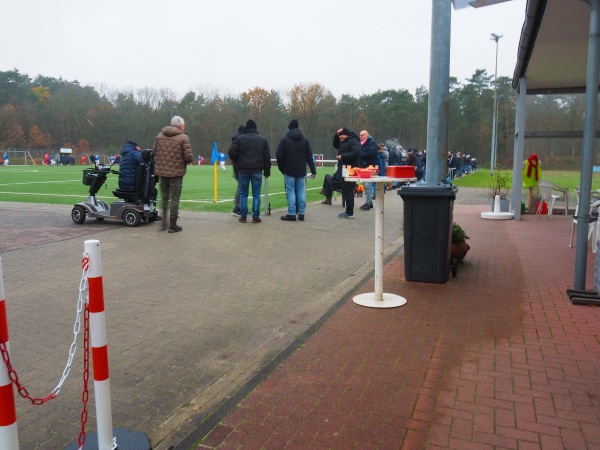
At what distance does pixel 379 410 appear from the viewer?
3316mm

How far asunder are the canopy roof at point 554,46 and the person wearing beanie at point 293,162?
15.9 ft

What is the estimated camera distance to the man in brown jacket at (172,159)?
388 inches

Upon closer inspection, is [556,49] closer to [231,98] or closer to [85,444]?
[85,444]

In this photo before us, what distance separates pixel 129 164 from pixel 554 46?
850cm

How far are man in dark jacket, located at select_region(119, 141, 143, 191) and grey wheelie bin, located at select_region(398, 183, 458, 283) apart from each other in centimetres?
619

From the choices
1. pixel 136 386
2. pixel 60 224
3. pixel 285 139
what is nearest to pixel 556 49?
pixel 285 139

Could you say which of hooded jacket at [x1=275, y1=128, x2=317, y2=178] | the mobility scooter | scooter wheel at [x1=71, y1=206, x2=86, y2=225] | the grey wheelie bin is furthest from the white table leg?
scooter wheel at [x1=71, y1=206, x2=86, y2=225]

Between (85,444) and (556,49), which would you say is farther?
(556,49)

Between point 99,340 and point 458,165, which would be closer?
point 99,340

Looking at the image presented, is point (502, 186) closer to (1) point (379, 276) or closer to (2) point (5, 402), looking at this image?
(1) point (379, 276)

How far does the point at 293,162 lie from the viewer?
1166cm

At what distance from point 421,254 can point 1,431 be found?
512 cm

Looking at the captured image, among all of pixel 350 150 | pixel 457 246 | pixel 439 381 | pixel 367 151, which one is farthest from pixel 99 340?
pixel 367 151

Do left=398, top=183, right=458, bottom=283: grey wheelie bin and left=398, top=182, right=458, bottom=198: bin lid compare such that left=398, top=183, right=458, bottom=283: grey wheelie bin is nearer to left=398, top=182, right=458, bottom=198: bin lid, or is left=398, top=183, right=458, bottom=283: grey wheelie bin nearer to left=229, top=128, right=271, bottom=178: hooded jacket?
left=398, top=182, right=458, bottom=198: bin lid
